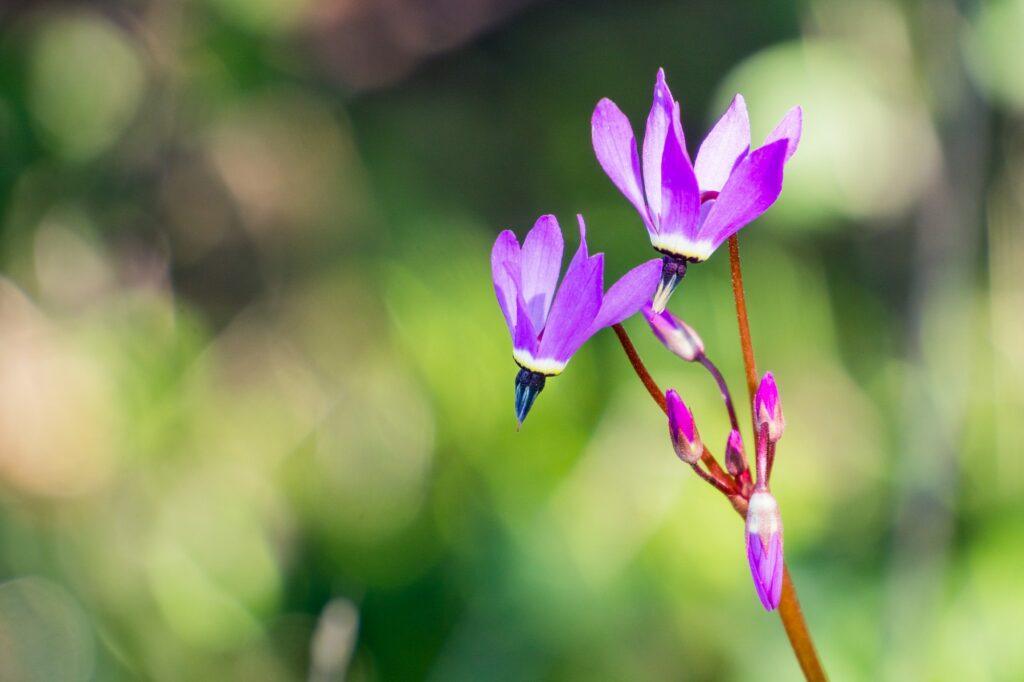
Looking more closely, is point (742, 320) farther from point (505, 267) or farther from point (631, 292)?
point (505, 267)

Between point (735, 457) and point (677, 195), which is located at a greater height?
point (677, 195)

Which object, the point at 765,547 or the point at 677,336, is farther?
the point at 677,336

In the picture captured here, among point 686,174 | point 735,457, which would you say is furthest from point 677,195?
point 735,457

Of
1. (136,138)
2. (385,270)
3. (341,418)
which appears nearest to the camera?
(341,418)

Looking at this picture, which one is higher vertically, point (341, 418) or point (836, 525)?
point (836, 525)

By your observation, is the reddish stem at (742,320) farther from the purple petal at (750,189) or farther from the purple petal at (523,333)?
the purple petal at (523,333)

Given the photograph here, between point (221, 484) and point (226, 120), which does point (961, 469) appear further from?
point (226, 120)

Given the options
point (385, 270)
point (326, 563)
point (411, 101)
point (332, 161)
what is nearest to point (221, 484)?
point (326, 563)

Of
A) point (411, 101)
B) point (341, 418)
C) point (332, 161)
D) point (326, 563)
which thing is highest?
point (411, 101)
